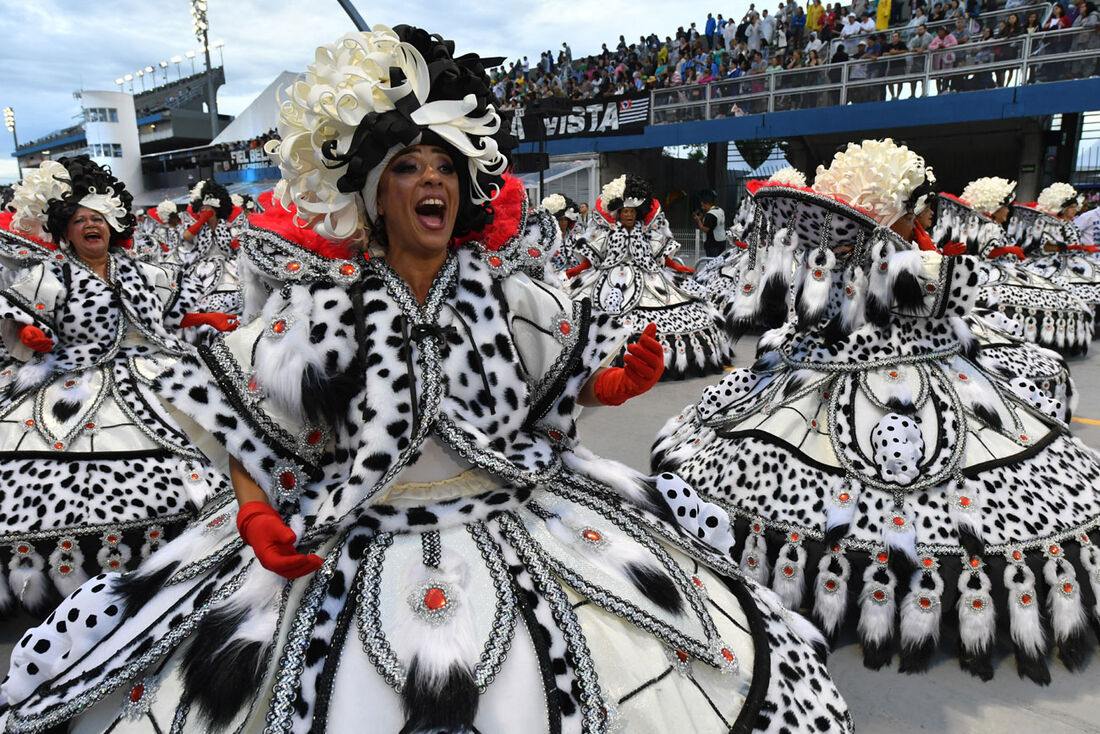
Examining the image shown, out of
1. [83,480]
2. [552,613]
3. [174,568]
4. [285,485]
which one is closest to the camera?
[552,613]

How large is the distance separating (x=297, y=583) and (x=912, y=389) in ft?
9.20

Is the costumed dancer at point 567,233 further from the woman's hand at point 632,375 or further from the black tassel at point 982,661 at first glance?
the woman's hand at point 632,375

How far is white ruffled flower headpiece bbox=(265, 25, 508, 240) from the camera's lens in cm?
186

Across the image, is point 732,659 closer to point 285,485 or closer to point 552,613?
point 552,613

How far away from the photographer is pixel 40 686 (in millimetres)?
1906

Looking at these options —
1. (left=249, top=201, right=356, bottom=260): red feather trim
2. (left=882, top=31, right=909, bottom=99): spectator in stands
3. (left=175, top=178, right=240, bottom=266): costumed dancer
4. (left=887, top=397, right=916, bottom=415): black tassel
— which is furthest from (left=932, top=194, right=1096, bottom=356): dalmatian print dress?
(left=175, top=178, right=240, bottom=266): costumed dancer

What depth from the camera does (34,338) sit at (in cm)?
398

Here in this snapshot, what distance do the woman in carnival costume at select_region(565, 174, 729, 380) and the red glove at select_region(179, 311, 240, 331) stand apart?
4.71m

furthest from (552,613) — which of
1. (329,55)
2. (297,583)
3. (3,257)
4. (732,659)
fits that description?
(3,257)

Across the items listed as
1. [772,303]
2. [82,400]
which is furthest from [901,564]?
[82,400]

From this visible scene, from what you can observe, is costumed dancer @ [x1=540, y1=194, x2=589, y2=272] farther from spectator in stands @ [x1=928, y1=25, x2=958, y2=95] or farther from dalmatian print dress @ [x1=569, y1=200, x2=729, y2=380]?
spectator in stands @ [x1=928, y1=25, x2=958, y2=95]

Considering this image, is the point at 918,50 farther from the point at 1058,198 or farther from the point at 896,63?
the point at 1058,198

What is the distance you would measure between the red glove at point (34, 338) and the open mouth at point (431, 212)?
308 cm

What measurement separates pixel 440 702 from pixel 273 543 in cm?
49
